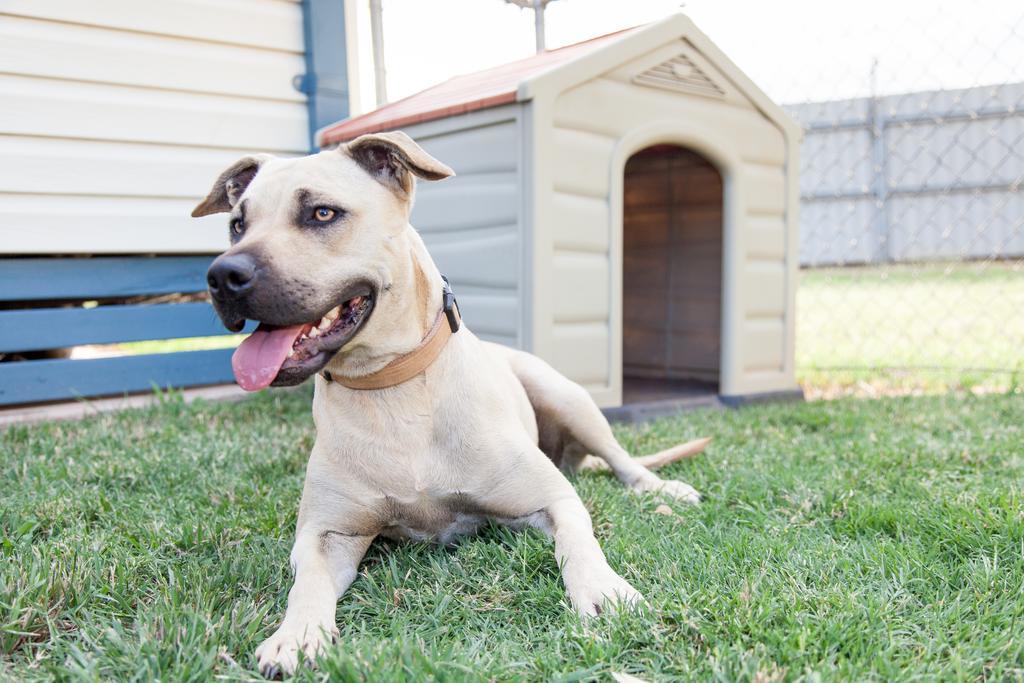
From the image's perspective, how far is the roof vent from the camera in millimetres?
4215

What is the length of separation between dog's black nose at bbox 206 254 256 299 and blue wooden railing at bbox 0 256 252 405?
2.40m

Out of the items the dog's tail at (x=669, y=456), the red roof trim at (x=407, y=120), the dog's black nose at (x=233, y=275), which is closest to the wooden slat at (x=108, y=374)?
the red roof trim at (x=407, y=120)

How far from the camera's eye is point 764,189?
186 inches

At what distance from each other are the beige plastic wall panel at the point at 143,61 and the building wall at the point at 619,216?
209 centimetres

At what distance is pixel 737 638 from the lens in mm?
1598

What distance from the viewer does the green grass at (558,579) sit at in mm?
1558

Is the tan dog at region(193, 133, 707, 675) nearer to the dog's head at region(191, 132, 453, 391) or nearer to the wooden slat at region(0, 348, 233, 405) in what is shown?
the dog's head at region(191, 132, 453, 391)

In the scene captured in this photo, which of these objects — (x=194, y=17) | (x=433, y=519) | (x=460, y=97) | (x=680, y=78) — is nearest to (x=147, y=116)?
(x=194, y=17)

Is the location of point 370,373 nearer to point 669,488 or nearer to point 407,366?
point 407,366

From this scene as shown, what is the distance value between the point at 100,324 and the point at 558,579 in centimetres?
350

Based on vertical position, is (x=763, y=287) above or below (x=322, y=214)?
below

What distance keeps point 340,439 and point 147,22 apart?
11.5 ft

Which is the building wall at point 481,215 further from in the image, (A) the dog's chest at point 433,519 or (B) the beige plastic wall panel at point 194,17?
(A) the dog's chest at point 433,519

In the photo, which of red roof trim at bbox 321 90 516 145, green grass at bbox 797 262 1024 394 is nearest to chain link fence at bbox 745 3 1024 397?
green grass at bbox 797 262 1024 394
